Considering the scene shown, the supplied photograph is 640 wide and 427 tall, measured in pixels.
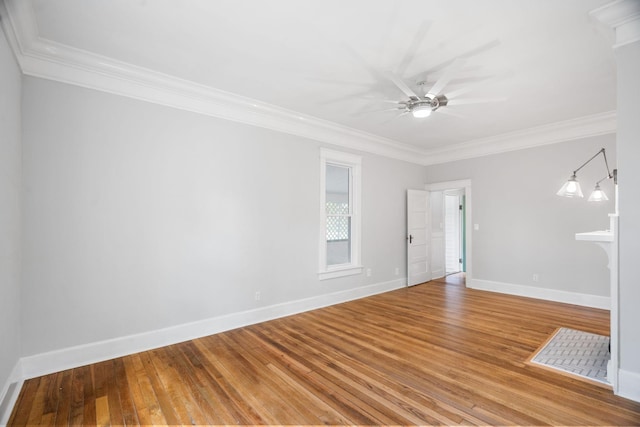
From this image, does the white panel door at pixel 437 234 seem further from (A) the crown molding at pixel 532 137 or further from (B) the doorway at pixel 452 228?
(A) the crown molding at pixel 532 137

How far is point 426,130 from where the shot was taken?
502 cm

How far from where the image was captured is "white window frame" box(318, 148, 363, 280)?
183 inches

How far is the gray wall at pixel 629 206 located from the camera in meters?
2.16

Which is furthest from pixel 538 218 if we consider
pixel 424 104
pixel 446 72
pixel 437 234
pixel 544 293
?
pixel 446 72

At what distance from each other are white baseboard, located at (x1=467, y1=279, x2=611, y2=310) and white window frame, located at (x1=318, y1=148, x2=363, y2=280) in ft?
8.20

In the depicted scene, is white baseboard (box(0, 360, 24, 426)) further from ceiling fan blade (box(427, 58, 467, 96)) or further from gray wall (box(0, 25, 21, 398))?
ceiling fan blade (box(427, 58, 467, 96))

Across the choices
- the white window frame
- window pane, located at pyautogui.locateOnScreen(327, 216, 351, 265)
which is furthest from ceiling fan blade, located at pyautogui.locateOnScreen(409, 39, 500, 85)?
window pane, located at pyautogui.locateOnScreen(327, 216, 351, 265)

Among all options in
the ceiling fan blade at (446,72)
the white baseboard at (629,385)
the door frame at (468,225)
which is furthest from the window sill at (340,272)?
the white baseboard at (629,385)

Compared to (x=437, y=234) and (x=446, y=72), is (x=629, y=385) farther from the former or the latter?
(x=437, y=234)

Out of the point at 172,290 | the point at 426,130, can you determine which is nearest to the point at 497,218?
the point at 426,130

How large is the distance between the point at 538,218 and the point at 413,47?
413cm

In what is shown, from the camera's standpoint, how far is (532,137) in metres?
5.10

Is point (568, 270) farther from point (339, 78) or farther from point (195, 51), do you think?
point (195, 51)

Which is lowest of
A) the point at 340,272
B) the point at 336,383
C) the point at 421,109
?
the point at 336,383
